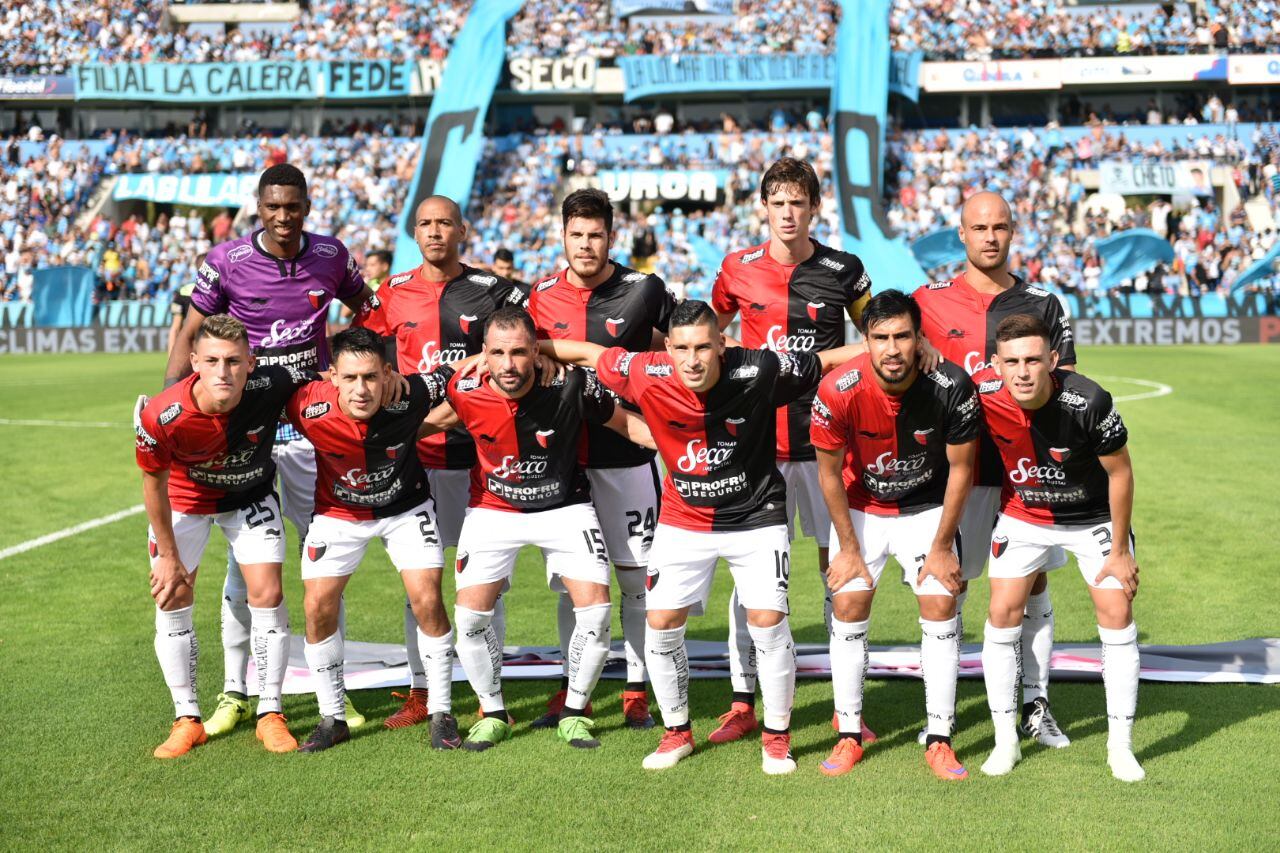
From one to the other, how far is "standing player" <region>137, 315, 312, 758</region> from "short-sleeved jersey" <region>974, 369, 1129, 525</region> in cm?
348

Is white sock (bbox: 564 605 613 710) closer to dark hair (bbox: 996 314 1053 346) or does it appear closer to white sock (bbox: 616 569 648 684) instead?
white sock (bbox: 616 569 648 684)

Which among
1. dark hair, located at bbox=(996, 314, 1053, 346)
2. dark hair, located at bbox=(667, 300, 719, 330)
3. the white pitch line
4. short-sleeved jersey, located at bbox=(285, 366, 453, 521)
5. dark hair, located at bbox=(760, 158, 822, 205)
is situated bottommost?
the white pitch line

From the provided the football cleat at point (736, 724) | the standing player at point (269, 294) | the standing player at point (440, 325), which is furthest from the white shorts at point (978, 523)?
the standing player at point (269, 294)

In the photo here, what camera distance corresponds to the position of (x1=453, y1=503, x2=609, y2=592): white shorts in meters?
6.09

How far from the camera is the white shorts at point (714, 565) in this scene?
574cm

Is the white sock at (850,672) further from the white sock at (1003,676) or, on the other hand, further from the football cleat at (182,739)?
the football cleat at (182,739)

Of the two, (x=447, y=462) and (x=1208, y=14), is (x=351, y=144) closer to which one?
(x=1208, y=14)

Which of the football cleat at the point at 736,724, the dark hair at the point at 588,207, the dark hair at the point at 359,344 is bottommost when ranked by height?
the football cleat at the point at 736,724

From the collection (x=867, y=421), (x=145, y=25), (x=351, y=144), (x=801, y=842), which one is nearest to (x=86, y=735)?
(x=801, y=842)

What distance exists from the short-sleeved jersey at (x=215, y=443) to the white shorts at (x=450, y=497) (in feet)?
2.89

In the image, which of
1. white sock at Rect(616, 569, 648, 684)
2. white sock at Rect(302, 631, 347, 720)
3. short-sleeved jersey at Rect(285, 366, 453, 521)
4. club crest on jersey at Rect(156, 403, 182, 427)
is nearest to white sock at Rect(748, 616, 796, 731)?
white sock at Rect(616, 569, 648, 684)

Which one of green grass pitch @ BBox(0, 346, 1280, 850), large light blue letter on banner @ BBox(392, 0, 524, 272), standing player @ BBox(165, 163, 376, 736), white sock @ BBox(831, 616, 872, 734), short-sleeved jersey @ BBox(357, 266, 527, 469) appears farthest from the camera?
large light blue letter on banner @ BBox(392, 0, 524, 272)

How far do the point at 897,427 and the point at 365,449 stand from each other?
8.40 ft

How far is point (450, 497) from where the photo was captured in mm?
6836
